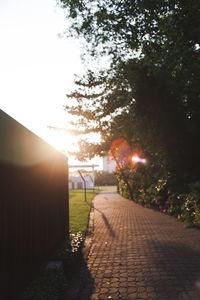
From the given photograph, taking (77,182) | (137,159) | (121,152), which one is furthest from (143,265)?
(77,182)

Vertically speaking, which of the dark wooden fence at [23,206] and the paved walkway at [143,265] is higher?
the dark wooden fence at [23,206]

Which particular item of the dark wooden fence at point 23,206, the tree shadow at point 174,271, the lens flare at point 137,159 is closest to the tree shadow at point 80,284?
the dark wooden fence at point 23,206

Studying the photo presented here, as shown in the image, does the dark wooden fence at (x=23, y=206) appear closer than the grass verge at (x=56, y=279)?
Yes

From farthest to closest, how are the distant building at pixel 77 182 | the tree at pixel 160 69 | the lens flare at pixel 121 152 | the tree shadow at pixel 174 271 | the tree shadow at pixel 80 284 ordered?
the distant building at pixel 77 182, the lens flare at pixel 121 152, the tree at pixel 160 69, the tree shadow at pixel 80 284, the tree shadow at pixel 174 271

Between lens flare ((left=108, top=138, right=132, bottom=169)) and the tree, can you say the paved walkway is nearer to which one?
the tree

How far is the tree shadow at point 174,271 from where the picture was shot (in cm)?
371

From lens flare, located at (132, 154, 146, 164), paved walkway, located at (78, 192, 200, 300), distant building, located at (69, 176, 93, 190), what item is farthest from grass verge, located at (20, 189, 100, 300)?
distant building, located at (69, 176, 93, 190)

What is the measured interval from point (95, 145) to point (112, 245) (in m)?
16.2

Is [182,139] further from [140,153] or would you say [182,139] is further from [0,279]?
[0,279]

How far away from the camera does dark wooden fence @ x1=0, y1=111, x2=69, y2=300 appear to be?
275 centimetres

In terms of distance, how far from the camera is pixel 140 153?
1636 cm

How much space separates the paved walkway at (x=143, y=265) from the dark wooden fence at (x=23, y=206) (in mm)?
1021

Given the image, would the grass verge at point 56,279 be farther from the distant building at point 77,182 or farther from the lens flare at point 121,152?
the distant building at point 77,182

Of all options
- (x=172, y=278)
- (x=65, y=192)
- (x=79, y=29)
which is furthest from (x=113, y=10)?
(x=172, y=278)
